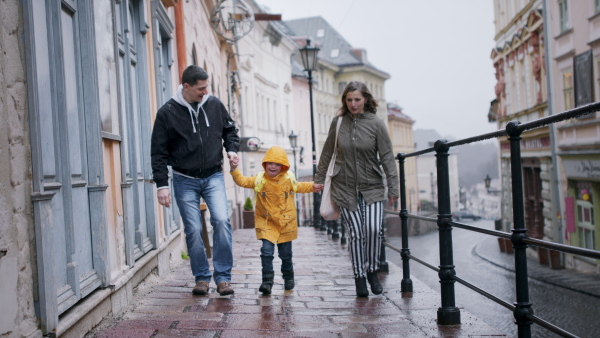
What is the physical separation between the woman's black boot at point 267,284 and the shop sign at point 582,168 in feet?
53.2

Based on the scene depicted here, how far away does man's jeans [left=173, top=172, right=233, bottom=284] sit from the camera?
5.89 m

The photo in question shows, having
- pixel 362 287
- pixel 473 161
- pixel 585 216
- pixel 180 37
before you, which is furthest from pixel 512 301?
pixel 473 161

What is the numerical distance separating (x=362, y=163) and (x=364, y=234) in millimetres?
586

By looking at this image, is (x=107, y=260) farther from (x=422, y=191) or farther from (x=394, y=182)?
(x=422, y=191)

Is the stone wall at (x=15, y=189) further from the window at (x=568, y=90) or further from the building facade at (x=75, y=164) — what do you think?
Result: the window at (x=568, y=90)

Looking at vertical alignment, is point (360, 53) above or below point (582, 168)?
above

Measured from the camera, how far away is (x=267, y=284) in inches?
244

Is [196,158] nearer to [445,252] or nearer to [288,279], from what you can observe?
[288,279]

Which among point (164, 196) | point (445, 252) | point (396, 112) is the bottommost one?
point (445, 252)

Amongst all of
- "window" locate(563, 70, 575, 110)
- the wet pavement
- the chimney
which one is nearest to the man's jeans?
the wet pavement

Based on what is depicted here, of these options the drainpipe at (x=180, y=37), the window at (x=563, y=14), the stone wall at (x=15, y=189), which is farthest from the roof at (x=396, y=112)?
the stone wall at (x=15, y=189)

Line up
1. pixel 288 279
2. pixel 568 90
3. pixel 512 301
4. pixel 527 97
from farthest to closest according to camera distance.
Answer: pixel 527 97, pixel 568 90, pixel 512 301, pixel 288 279

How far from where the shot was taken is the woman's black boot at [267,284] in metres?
6.17

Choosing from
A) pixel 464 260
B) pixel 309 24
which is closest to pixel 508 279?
pixel 464 260
